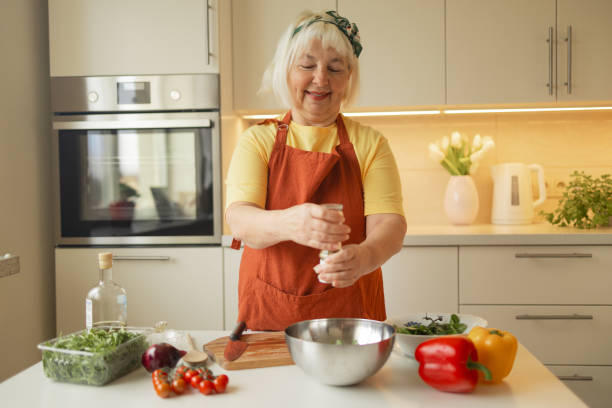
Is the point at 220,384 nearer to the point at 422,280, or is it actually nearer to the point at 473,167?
the point at 422,280

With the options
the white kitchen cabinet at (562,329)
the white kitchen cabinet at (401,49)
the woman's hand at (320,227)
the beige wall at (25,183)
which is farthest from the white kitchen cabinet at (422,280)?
the beige wall at (25,183)

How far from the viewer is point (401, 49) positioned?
8.32 ft

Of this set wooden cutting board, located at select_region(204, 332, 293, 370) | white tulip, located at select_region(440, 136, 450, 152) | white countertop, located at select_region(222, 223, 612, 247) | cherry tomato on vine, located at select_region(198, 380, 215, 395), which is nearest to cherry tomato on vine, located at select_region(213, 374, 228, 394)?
cherry tomato on vine, located at select_region(198, 380, 215, 395)

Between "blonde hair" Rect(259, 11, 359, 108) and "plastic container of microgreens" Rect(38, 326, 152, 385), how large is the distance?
790 mm

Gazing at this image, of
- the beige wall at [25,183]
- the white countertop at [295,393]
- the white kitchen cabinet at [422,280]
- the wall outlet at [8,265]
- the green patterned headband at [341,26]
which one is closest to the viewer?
the white countertop at [295,393]

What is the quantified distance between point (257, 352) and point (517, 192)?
2.00 metres

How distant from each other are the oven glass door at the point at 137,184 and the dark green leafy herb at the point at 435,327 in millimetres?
1416

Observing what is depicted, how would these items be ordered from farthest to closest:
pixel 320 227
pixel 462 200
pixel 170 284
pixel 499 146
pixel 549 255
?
pixel 499 146, pixel 462 200, pixel 170 284, pixel 549 255, pixel 320 227

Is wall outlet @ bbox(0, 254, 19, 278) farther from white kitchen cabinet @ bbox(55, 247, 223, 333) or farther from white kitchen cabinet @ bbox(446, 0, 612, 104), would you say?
white kitchen cabinet @ bbox(446, 0, 612, 104)

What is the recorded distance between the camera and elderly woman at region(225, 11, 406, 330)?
1407mm

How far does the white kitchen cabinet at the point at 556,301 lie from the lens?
2275mm

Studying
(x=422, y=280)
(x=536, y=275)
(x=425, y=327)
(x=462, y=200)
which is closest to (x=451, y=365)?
(x=425, y=327)

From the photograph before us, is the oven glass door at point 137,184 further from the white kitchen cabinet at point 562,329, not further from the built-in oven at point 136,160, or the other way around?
the white kitchen cabinet at point 562,329

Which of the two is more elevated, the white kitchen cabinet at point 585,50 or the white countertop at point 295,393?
the white kitchen cabinet at point 585,50
